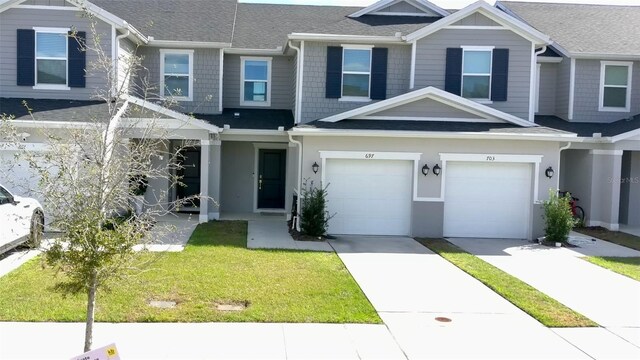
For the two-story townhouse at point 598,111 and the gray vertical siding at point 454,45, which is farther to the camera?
the two-story townhouse at point 598,111

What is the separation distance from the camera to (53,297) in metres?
8.24

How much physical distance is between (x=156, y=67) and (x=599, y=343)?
1531 centimetres

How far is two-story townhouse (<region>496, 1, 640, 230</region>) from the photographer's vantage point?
17.5 meters

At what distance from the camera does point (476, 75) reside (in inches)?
677

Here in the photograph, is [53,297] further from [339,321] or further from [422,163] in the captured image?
[422,163]

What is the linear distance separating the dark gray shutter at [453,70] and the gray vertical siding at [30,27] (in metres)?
9.73

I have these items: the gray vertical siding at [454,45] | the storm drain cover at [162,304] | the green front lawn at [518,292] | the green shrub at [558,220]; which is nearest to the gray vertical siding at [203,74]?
the gray vertical siding at [454,45]

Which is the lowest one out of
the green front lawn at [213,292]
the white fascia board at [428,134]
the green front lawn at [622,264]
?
the green front lawn at [213,292]

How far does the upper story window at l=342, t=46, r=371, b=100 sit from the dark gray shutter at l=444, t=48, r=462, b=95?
2.32m

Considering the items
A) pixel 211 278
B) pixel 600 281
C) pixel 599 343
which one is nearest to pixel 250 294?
pixel 211 278

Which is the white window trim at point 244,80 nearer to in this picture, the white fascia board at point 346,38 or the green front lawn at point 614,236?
the white fascia board at point 346,38

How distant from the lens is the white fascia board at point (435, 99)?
1556 centimetres

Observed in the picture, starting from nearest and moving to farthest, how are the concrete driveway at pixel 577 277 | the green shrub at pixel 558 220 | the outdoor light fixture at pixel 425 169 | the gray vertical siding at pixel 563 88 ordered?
the concrete driveway at pixel 577 277, the green shrub at pixel 558 220, the outdoor light fixture at pixel 425 169, the gray vertical siding at pixel 563 88

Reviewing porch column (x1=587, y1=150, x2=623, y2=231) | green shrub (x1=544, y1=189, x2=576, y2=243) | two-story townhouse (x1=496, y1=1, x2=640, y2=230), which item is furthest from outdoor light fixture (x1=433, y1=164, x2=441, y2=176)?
porch column (x1=587, y1=150, x2=623, y2=231)
